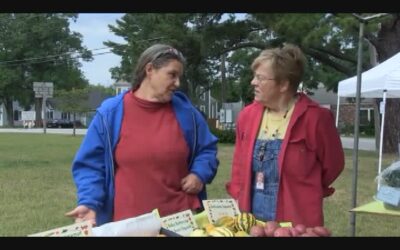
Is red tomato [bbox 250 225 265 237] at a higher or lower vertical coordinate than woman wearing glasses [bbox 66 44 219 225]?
lower

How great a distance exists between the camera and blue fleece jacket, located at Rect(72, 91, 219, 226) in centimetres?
241

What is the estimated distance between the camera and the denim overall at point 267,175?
257 centimetres

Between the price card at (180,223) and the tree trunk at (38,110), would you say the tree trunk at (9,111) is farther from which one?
the price card at (180,223)

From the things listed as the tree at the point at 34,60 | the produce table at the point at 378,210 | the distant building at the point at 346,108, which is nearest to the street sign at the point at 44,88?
the tree at the point at 34,60

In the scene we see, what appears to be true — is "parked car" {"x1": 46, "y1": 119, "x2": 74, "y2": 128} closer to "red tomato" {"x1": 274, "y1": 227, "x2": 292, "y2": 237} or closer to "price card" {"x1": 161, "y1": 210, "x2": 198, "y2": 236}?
"price card" {"x1": 161, "y1": 210, "x2": 198, "y2": 236}

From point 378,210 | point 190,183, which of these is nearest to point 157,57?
point 190,183

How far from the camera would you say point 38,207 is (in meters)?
7.77

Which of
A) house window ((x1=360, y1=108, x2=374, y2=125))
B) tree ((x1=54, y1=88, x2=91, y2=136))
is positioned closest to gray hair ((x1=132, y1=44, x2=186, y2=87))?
tree ((x1=54, y1=88, x2=91, y2=136))

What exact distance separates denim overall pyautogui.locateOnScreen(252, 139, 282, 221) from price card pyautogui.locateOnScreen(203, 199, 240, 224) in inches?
9.1

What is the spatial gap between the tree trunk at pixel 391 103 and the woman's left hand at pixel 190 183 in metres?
16.2

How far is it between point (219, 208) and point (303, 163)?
0.47 metres

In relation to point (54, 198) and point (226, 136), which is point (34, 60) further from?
point (54, 198)

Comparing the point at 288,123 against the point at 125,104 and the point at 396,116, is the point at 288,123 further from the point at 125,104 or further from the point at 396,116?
the point at 396,116

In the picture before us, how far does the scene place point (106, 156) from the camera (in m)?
2.44
